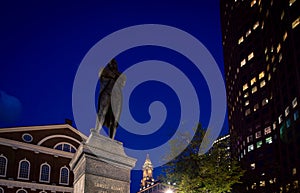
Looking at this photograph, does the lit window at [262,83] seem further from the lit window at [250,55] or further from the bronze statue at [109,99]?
the bronze statue at [109,99]

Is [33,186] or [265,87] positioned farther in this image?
[265,87]

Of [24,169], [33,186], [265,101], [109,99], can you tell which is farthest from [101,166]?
[265,101]

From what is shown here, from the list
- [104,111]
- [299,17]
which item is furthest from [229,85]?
[104,111]

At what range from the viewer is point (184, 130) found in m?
30.2

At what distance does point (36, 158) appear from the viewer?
4097cm

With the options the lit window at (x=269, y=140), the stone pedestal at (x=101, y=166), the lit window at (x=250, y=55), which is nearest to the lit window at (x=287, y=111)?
the lit window at (x=269, y=140)

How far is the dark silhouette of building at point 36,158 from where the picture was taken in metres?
38.2

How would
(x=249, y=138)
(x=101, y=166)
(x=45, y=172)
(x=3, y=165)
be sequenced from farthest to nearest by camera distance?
1. (x=249, y=138)
2. (x=45, y=172)
3. (x=3, y=165)
4. (x=101, y=166)

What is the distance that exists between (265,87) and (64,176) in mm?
63632

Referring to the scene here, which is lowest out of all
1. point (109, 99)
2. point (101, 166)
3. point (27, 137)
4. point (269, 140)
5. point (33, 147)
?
point (101, 166)

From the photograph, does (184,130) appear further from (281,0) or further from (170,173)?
(281,0)

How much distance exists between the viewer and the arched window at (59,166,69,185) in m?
42.3

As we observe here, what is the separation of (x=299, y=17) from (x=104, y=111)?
218 feet

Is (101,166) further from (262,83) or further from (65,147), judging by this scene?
(262,83)
